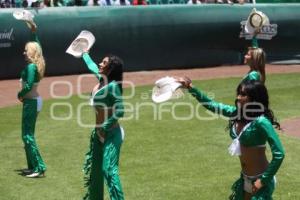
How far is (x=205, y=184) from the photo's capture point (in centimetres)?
971

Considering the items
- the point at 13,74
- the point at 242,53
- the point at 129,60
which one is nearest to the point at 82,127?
the point at 13,74

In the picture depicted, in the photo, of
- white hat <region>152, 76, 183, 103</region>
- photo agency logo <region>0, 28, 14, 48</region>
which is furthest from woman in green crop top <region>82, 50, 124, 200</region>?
photo agency logo <region>0, 28, 14, 48</region>

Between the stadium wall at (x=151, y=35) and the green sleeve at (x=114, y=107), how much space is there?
14.4 meters

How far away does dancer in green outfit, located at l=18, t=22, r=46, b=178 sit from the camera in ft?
32.4

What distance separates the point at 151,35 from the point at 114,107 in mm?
16421

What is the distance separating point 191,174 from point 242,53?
15.7 meters

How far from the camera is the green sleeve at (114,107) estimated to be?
7.52 metres

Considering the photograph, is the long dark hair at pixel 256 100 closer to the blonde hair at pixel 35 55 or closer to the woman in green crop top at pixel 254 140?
the woman in green crop top at pixel 254 140

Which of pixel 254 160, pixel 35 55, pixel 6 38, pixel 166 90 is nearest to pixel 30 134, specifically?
pixel 35 55

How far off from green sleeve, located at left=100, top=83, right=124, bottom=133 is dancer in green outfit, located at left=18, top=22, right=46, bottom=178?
8.42 ft

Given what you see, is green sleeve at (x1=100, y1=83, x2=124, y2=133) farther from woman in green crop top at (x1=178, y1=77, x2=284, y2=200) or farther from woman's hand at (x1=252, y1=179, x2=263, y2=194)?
woman's hand at (x1=252, y1=179, x2=263, y2=194)

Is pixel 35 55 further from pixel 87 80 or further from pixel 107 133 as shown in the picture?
pixel 87 80

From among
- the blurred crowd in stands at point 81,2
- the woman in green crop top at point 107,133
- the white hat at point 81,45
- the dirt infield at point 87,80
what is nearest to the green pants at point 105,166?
the woman in green crop top at point 107,133

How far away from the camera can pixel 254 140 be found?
602 centimetres
